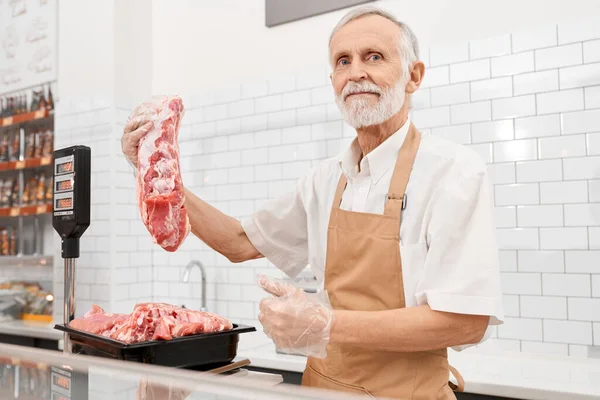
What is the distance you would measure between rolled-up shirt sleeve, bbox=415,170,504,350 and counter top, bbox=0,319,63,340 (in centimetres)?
321

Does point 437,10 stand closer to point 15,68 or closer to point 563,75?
point 563,75

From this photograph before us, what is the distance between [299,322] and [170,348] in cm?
32

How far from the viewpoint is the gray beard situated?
1.67 meters

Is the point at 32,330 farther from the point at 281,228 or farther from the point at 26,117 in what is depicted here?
the point at 281,228

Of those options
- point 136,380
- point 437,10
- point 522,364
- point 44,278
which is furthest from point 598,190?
point 44,278

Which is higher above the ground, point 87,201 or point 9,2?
point 9,2

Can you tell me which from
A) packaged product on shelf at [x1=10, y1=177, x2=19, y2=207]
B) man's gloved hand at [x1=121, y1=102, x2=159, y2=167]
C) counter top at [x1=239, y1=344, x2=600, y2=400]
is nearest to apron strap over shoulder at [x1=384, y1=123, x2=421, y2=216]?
man's gloved hand at [x1=121, y1=102, x2=159, y2=167]

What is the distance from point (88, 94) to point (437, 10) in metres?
2.72

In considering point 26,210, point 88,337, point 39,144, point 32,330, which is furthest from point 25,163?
point 88,337

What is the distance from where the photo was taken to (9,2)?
504 centimetres

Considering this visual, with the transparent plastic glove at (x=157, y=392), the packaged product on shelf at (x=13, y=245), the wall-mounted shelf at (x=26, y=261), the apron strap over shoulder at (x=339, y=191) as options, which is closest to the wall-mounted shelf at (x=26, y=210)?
the packaged product on shelf at (x=13, y=245)

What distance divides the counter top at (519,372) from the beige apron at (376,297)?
74 cm

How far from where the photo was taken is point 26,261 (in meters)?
4.86

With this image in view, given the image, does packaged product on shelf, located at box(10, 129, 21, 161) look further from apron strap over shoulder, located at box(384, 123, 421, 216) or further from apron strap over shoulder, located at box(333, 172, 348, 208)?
apron strap over shoulder, located at box(384, 123, 421, 216)
